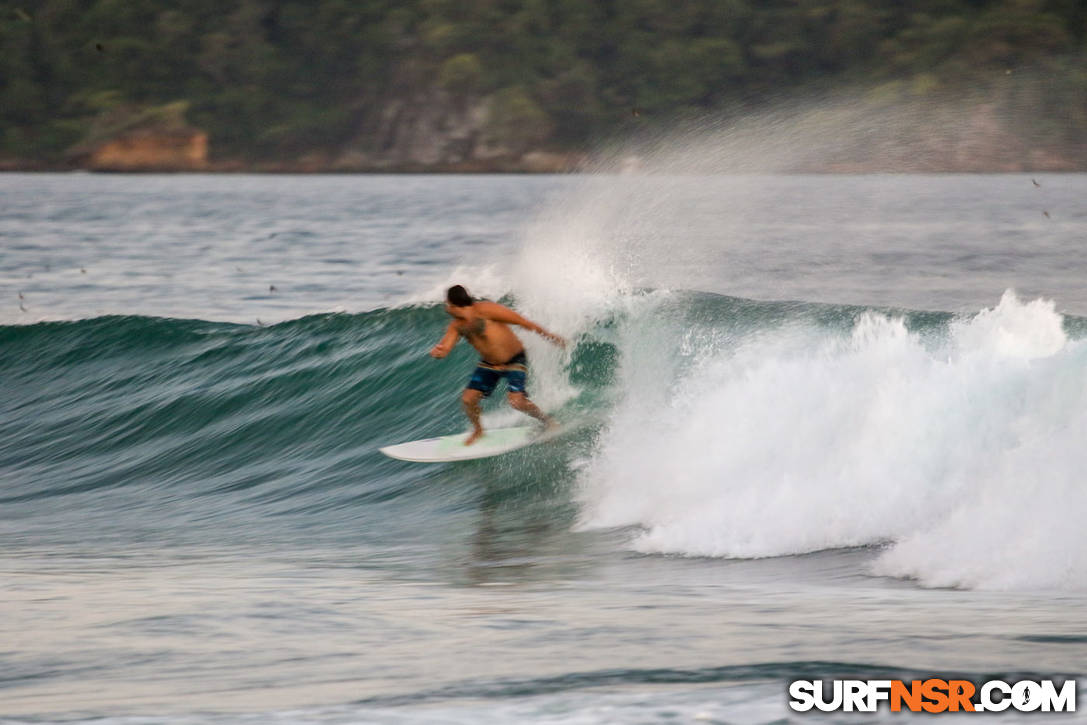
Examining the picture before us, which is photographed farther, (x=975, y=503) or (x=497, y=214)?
(x=497, y=214)

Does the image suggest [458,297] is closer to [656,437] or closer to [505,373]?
[505,373]

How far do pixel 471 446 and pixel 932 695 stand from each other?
687 centimetres

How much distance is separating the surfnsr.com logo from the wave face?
Result: 2.19m

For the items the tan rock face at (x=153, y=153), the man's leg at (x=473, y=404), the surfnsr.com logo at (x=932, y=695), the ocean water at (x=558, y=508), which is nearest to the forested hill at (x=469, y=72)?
the tan rock face at (x=153, y=153)

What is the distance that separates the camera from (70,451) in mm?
14609

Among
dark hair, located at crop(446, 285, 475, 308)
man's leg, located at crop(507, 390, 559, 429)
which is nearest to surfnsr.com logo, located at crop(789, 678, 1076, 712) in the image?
dark hair, located at crop(446, 285, 475, 308)

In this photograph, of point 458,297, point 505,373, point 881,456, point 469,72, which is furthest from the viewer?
point 469,72

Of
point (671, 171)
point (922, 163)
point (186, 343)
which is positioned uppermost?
point (671, 171)

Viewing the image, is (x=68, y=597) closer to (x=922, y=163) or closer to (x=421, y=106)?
(x=421, y=106)

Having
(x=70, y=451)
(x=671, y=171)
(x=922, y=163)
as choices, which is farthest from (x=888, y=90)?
(x=70, y=451)

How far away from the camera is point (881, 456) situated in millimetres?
9148

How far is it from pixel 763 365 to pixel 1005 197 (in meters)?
54.6

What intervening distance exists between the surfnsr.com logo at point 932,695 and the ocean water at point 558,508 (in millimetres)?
110

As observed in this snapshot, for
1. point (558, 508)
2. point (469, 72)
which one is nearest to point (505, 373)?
point (558, 508)
